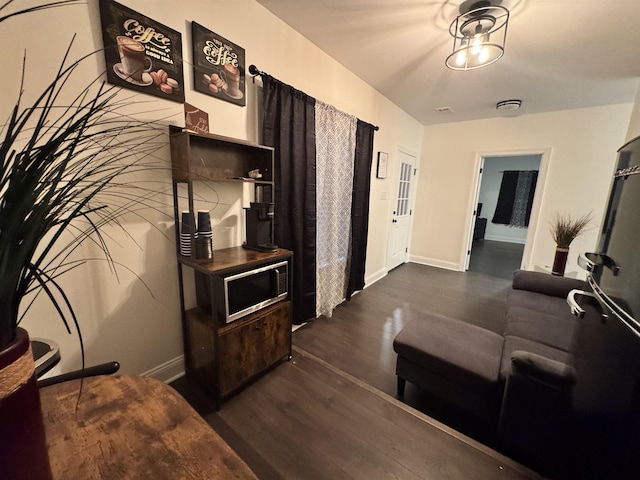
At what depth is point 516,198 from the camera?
7219mm

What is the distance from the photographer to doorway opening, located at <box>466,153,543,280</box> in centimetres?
680

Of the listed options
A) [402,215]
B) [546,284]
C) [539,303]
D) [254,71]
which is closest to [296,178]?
[254,71]

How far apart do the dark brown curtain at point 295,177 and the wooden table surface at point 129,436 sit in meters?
1.57

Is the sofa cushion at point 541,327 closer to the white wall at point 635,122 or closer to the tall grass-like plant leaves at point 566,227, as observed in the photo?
the tall grass-like plant leaves at point 566,227

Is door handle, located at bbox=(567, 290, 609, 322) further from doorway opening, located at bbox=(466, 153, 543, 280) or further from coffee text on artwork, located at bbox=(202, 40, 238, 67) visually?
doorway opening, located at bbox=(466, 153, 543, 280)

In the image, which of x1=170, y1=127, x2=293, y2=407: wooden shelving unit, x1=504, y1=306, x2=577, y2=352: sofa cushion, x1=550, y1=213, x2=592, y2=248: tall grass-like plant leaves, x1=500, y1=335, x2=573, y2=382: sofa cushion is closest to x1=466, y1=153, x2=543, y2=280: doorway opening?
x1=550, y1=213, x2=592, y2=248: tall grass-like plant leaves

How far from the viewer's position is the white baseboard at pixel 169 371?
175cm

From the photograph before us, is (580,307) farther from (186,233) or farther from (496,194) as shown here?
(496,194)

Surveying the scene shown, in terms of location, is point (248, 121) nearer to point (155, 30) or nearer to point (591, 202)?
point (155, 30)

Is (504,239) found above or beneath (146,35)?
beneath

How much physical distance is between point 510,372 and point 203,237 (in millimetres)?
1869

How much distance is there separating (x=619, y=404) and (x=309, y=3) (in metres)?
2.70

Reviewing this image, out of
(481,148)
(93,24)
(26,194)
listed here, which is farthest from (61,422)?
(481,148)

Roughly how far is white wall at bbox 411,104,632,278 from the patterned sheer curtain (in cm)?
256
